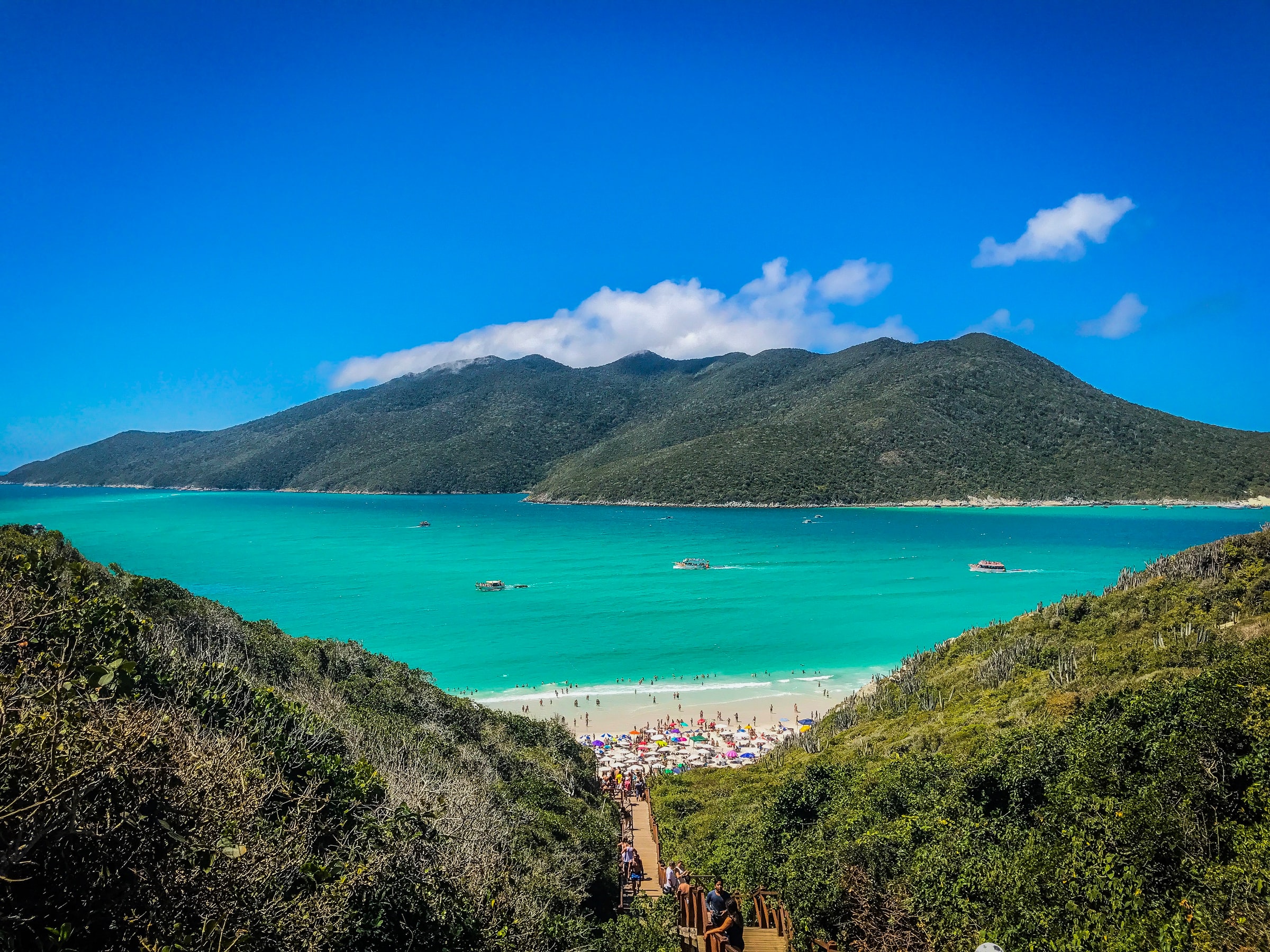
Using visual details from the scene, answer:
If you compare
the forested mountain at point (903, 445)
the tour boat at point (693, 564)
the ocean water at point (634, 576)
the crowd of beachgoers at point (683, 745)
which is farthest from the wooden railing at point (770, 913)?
the forested mountain at point (903, 445)

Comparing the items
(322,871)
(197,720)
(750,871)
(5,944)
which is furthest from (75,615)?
(750,871)

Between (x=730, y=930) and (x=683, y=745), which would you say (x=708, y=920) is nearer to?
(x=730, y=930)

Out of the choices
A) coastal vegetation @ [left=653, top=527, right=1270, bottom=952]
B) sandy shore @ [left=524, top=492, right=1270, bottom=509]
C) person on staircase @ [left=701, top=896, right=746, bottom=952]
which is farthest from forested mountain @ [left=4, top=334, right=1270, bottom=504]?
person on staircase @ [left=701, top=896, right=746, bottom=952]

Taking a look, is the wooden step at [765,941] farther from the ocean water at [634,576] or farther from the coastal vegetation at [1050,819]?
the ocean water at [634,576]

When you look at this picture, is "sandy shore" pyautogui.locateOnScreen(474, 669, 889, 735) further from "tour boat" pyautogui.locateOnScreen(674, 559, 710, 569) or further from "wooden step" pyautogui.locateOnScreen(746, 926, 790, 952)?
"tour boat" pyautogui.locateOnScreen(674, 559, 710, 569)

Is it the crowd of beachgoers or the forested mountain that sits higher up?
the forested mountain
